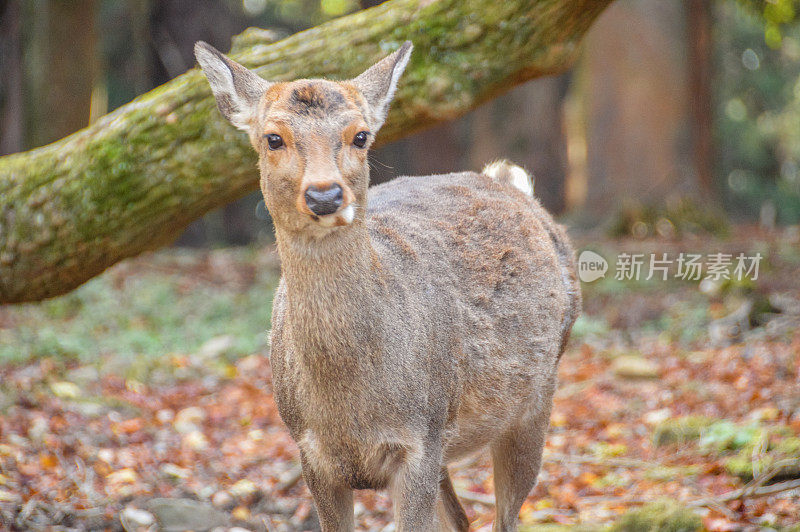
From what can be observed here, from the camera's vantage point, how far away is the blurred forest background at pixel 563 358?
219 inches

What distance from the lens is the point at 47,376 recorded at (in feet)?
24.0

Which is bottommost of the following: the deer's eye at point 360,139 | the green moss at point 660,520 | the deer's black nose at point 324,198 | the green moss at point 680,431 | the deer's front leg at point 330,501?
the green moss at point 680,431

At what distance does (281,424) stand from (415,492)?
3705mm

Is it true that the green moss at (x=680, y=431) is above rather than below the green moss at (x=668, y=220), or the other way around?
below

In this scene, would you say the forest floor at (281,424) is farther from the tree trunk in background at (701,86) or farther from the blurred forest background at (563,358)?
the tree trunk in background at (701,86)

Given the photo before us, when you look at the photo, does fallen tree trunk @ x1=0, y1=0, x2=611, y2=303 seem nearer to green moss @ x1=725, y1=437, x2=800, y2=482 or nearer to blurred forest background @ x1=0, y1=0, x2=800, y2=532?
blurred forest background @ x1=0, y1=0, x2=800, y2=532

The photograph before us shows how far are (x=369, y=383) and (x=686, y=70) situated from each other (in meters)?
10.3

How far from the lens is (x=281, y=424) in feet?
23.8

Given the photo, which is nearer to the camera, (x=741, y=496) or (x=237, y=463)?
(x=741, y=496)

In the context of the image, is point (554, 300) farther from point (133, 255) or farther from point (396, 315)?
point (133, 255)

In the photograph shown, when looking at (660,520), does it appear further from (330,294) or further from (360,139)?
(360,139)

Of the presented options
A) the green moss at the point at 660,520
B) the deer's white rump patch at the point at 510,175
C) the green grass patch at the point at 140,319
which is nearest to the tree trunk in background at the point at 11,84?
the green grass patch at the point at 140,319

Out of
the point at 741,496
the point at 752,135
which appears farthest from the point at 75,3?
the point at 752,135

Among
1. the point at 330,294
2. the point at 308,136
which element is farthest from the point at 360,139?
the point at 330,294
